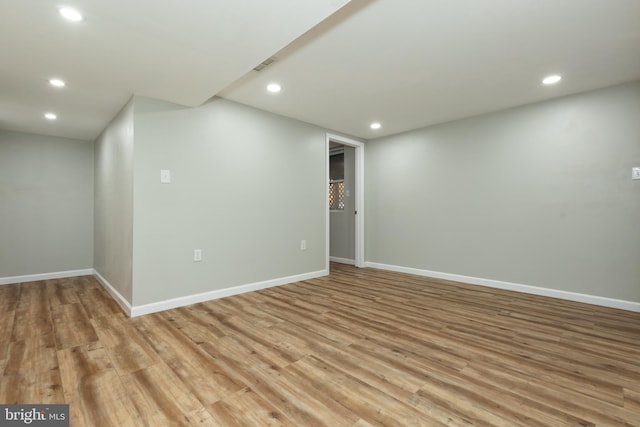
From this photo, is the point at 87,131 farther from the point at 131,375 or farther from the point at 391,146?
the point at 391,146

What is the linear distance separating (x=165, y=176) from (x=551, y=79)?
13.0 feet

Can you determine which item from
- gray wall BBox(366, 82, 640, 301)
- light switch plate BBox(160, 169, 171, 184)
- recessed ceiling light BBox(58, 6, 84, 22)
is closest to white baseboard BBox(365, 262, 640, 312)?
gray wall BBox(366, 82, 640, 301)

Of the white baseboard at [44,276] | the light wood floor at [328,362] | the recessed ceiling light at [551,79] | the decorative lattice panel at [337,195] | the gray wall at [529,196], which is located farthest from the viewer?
the decorative lattice panel at [337,195]

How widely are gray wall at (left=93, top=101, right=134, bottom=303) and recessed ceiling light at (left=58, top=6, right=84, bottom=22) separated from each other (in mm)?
1213

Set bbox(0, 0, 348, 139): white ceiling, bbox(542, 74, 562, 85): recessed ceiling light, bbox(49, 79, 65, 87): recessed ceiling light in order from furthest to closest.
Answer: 1. bbox(542, 74, 562, 85): recessed ceiling light
2. bbox(49, 79, 65, 87): recessed ceiling light
3. bbox(0, 0, 348, 139): white ceiling

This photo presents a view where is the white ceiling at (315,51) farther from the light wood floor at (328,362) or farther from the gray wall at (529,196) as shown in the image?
the light wood floor at (328,362)

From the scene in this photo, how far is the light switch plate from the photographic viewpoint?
9.81ft

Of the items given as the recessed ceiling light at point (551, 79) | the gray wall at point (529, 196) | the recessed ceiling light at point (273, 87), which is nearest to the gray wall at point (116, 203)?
the recessed ceiling light at point (273, 87)

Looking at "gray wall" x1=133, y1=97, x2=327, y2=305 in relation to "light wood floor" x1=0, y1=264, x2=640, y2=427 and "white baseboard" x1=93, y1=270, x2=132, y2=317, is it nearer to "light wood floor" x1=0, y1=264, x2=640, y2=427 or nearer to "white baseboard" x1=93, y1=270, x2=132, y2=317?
"white baseboard" x1=93, y1=270, x2=132, y2=317

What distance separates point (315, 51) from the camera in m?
2.36

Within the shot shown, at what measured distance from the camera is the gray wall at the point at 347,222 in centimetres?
554

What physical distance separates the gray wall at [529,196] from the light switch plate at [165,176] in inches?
133

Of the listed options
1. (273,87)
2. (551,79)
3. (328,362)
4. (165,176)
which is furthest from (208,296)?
(551,79)

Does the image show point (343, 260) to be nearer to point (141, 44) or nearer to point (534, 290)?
point (534, 290)
